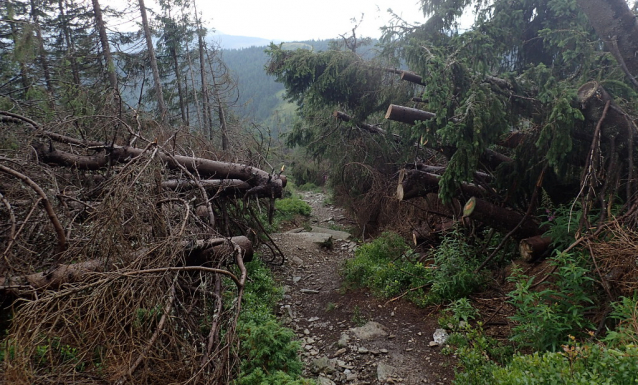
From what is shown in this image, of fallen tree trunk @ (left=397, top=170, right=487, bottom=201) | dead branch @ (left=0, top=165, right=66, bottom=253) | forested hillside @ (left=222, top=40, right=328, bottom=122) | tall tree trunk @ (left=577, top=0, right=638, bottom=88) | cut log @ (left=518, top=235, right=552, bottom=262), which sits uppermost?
tall tree trunk @ (left=577, top=0, right=638, bottom=88)

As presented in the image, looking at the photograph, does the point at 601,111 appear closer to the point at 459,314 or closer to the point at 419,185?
the point at 419,185

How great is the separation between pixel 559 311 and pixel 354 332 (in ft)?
8.20

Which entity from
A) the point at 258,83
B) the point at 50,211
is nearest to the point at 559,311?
the point at 50,211

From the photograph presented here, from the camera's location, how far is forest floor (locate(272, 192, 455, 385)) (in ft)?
13.4

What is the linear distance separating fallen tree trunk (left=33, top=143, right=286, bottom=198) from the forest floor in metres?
1.85

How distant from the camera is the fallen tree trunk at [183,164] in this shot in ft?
17.1

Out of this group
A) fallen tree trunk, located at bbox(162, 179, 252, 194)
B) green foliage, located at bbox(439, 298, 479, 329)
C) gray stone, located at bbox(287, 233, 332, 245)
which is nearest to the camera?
green foliage, located at bbox(439, 298, 479, 329)

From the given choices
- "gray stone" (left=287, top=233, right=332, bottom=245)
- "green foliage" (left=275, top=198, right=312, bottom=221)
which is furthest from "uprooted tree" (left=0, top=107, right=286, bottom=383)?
"green foliage" (left=275, top=198, right=312, bottom=221)

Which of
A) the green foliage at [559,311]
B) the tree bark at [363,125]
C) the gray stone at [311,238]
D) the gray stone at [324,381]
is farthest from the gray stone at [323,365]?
the tree bark at [363,125]

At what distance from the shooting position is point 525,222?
5398 mm

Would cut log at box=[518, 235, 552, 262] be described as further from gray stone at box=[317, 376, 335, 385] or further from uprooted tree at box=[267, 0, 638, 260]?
gray stone at box=[317, 376, 335, 385]

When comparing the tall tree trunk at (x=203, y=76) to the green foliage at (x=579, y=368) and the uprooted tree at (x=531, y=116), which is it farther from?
the green foliage at (x=579, y=368)

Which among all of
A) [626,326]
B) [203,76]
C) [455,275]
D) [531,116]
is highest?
[531,116]

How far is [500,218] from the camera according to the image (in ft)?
18.1
